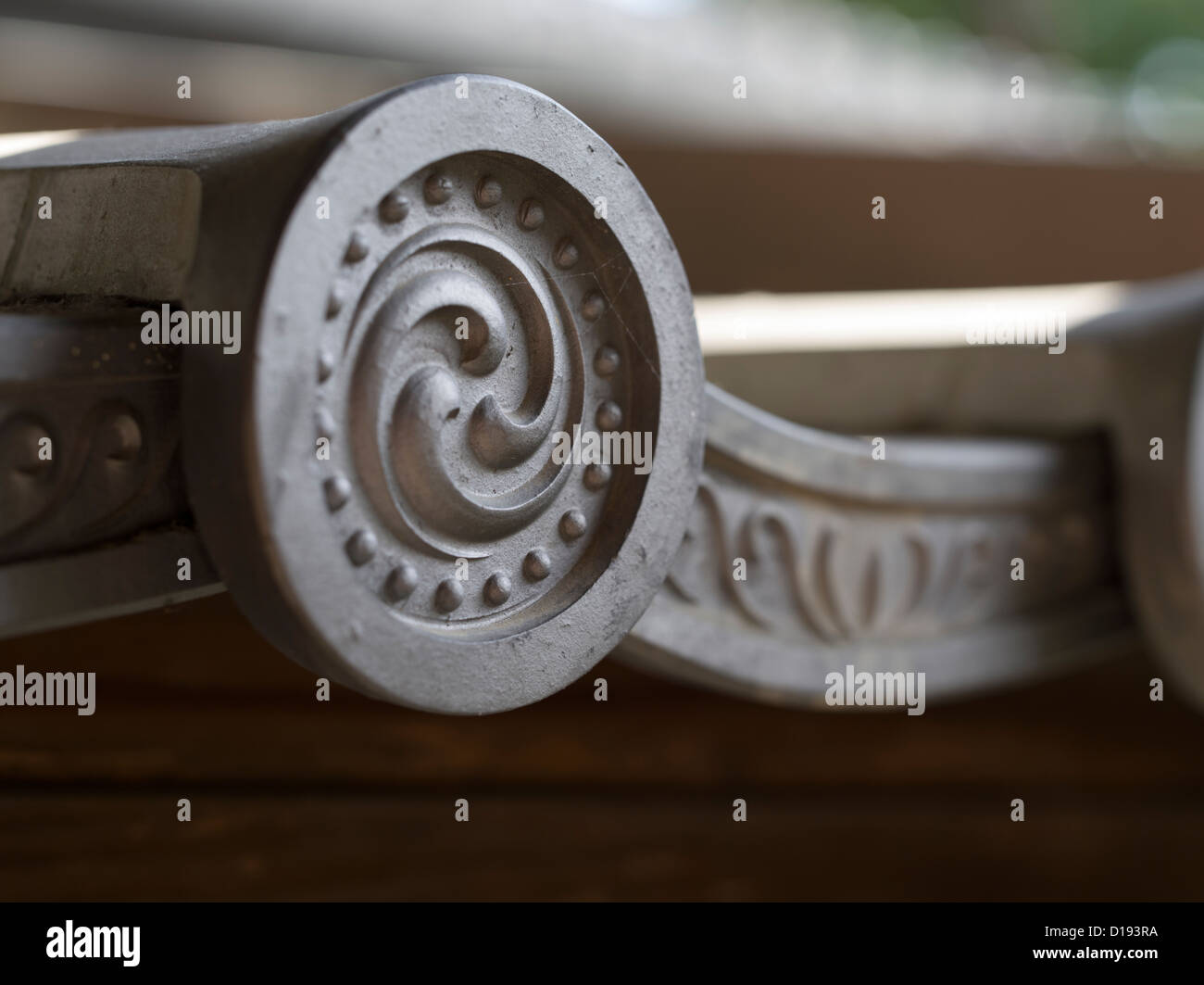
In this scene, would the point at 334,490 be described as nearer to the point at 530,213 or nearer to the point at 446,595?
the point at 446,595

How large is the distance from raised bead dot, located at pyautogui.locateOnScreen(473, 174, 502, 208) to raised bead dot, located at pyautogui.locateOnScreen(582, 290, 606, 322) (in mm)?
92

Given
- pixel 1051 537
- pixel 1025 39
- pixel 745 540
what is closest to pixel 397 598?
pixel 745 540

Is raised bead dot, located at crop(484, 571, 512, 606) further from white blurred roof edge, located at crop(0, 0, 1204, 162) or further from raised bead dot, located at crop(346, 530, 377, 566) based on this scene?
white blurred roof edge, located at crop(0, 0, 1204, 162)

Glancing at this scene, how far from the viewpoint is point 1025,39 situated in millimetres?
11469

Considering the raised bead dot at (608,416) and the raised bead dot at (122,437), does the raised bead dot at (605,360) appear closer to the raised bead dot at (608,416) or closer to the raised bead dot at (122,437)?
the raised bead dot at (608,416)

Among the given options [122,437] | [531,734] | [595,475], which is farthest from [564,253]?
[531,734]

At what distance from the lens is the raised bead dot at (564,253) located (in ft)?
2.45

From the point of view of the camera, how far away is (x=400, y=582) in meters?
0.67

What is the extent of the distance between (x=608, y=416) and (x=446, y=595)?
0.16 meters

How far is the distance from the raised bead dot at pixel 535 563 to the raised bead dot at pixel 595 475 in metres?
0.06

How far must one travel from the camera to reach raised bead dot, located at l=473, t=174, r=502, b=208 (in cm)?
70

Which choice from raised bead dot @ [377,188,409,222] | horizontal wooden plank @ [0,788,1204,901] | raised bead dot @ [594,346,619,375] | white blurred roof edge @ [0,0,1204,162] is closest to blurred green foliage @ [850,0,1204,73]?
white blurred roof edge @ [0,0,1204,162]

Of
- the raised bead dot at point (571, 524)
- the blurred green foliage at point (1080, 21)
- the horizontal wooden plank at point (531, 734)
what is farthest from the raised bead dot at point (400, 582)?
the blurred green foliage at point (1080, 21)
